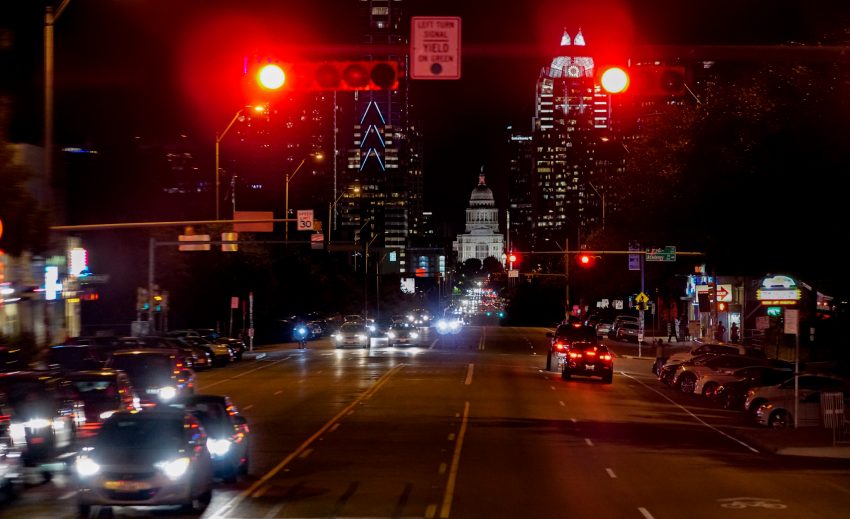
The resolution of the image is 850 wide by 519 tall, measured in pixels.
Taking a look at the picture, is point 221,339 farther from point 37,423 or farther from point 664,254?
point 37,423

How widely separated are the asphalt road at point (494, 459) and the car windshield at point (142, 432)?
125 cm

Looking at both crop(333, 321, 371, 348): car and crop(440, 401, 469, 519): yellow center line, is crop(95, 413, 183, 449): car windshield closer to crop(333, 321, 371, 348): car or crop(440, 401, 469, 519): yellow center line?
crop(440, 401, 469, 519): yellow center line

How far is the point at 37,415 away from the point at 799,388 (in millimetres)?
21624

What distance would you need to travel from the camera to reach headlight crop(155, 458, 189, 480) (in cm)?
1636

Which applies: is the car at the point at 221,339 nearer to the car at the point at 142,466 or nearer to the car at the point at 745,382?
the car at the point at 745,382

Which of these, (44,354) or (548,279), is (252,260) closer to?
(44,354)

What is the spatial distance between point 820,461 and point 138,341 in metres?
26.2

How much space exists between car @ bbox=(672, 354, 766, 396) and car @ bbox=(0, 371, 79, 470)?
26.2 metres

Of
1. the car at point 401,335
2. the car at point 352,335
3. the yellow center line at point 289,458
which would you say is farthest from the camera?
the car at point 401,335

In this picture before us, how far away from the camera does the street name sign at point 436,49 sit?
1311 centimetres

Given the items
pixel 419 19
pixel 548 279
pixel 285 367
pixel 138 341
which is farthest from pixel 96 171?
pixel 548 279

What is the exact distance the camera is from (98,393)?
22.6 meters

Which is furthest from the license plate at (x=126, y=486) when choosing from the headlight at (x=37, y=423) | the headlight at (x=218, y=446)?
the headlight at (x=218, y=446)

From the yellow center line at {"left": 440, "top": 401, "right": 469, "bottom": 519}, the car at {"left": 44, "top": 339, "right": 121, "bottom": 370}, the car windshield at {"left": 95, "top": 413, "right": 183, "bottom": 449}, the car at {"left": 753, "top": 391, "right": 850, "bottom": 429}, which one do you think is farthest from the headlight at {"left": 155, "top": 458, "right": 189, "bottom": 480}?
the car at {"left": 753, "top": 391, "right": 850, "bottom": 429}
